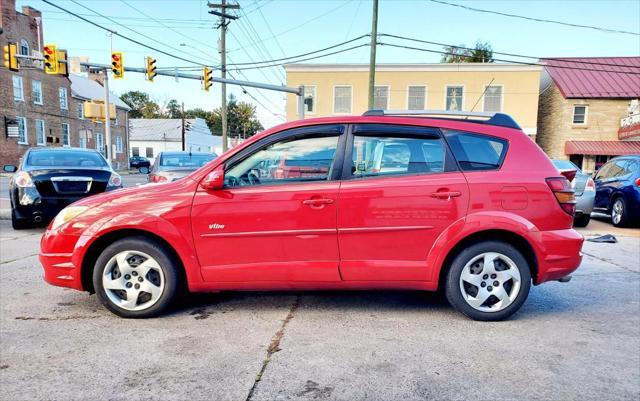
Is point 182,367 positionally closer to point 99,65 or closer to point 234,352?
point 234,352

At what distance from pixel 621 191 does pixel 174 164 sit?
32.3ft

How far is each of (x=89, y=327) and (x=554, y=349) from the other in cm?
363

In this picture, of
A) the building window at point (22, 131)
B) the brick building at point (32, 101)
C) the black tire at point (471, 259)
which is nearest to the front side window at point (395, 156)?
the black tire at point (471, 259)

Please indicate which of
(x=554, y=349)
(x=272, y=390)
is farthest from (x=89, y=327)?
(x=554, y=349)

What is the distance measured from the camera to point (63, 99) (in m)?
36.2

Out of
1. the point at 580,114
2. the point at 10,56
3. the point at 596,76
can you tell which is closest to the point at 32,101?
the point at 10,56

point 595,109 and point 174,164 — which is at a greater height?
point 595,109

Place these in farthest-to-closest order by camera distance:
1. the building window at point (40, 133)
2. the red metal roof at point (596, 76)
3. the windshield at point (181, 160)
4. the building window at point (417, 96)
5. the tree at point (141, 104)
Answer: the tree at point (141, 104)
the building window at point (40, 133)
the building window at point (417, 96)
the red metal roof at point (596, 76)
the windshield at point (181, 160)

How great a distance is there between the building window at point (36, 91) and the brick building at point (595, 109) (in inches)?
1511

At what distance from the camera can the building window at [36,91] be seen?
32.8 meters

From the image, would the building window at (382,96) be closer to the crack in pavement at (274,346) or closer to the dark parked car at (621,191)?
the dark parked car at (621,191)

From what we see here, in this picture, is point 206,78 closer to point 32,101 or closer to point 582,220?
point 582,220

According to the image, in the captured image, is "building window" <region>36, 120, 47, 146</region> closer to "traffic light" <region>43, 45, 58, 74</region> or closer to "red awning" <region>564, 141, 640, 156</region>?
"traffic light" <region>43, 45, 58, 74</region>

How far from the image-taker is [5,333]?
319cm
